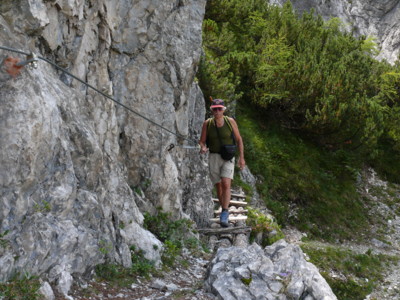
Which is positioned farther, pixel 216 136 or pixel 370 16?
pixel 370 16

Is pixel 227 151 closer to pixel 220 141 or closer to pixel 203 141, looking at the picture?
pixel 220 141

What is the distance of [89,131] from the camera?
17.5 ft

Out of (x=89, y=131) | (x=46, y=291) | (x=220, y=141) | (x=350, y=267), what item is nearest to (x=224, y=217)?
Answer: (x=220, y=141)

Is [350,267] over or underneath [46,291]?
underneath

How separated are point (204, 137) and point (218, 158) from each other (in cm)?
51

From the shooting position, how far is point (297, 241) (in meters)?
13.4

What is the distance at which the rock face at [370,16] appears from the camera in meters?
30.7

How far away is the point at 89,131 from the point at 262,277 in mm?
2886

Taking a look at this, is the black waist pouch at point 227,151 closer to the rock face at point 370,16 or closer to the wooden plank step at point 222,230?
the wooden plank step at point 222,230

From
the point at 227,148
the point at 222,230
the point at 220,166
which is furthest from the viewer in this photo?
the point at 222,230

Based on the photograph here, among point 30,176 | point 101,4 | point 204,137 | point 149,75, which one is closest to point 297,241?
point 204,137

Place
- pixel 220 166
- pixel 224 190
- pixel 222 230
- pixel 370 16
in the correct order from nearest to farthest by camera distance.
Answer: pixel 220 166 < pixel 224 190 < pixel 222 230 < pixel 370 16

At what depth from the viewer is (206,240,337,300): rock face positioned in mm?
5188

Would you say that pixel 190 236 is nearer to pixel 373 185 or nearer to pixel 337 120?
pixel 337 120
